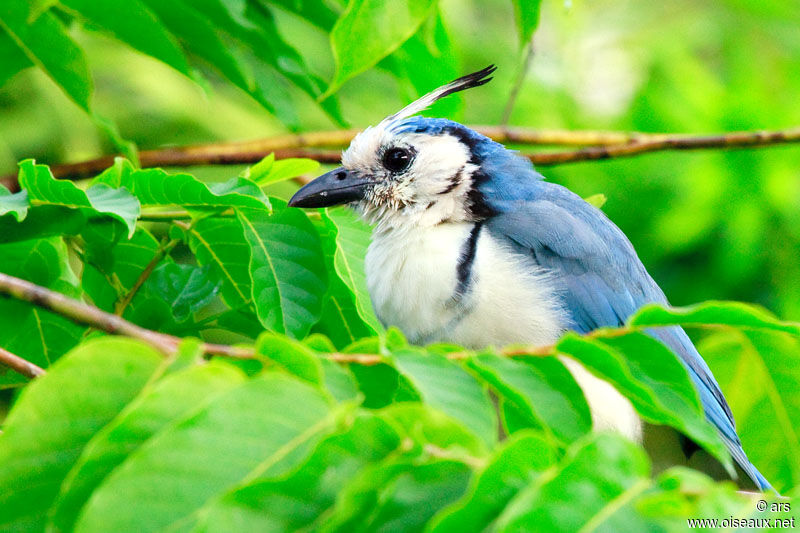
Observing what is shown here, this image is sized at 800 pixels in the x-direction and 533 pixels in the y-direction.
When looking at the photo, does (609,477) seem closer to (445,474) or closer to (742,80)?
(445,474)

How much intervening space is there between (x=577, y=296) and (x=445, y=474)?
1.49m

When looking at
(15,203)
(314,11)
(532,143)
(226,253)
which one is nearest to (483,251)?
(226,253)

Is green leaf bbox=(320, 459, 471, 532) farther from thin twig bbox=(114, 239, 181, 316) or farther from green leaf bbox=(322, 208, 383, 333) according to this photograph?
thin twig bbox=(114, 239, 181, 316)

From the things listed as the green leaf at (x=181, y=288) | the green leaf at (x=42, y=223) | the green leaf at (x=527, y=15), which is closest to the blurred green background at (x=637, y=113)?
the green leaf at (x=527, y=15)

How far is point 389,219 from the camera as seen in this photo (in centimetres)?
301

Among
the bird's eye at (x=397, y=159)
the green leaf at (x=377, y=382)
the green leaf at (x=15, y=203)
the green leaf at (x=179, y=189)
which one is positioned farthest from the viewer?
the bird's eye at (x=397, y=159)

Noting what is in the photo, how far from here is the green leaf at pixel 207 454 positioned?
1182mm

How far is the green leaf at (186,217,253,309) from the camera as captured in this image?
238cm

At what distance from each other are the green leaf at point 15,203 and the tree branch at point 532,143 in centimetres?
106

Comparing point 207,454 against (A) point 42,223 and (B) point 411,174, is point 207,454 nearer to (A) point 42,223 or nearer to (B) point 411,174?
(A) point 42,223

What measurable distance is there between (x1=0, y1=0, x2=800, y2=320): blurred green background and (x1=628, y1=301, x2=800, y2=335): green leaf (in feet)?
5.67

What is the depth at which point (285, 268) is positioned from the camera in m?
2.23

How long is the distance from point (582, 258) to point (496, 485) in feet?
5.33

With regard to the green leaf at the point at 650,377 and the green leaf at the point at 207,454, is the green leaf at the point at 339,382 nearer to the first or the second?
the green leaf at the point at 207,454
